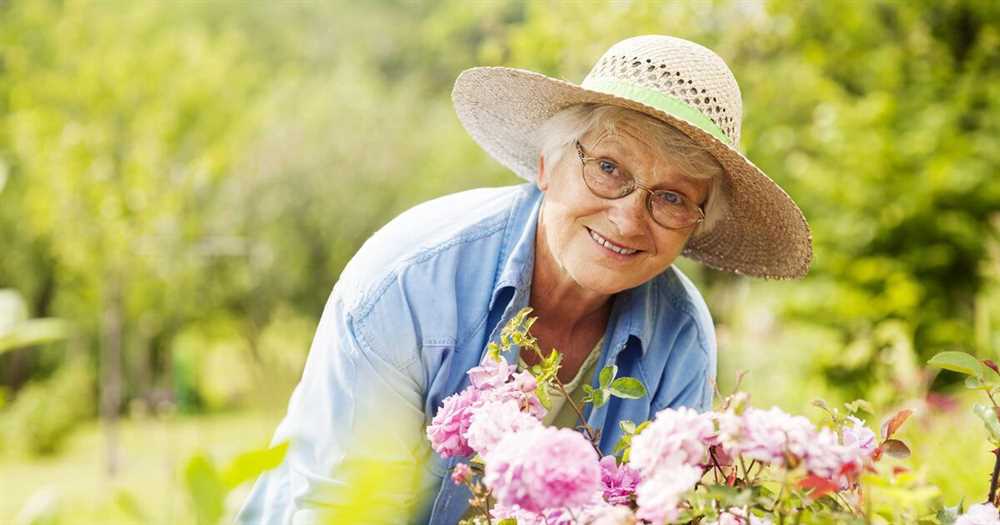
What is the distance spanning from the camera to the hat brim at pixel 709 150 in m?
1.96

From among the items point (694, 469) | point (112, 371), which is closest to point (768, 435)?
point (694, 469)

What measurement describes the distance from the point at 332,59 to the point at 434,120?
8.32 m

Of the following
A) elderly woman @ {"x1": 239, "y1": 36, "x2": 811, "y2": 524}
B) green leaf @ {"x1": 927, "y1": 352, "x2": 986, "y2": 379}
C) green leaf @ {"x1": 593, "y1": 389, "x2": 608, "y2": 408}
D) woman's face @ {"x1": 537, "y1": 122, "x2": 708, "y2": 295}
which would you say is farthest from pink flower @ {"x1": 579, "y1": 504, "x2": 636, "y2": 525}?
woman's face @ {"x1": 537, "y1": 122, "x2": 708, "y2": 295}

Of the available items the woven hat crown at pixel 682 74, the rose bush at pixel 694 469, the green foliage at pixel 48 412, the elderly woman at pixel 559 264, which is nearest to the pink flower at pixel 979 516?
the rose bush at pixel 694 469

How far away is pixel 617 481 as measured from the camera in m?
1.29

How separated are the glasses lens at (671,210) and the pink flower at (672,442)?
90 cm

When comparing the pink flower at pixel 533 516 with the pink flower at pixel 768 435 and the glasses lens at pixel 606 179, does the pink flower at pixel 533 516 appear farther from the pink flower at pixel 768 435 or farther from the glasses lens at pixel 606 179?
the glasses lens at pixel 606 179

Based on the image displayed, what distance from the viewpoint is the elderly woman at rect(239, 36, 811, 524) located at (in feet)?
6.31

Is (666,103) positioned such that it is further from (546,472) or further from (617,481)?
(546,472)

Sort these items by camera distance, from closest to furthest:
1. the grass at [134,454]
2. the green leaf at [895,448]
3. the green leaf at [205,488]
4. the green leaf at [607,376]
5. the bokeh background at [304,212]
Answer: the green leaf at [205,488] → the green leaf at [895,448] → the green leaf at [607,376] → the bokeh background at [304,212] → the grass at [134,454]

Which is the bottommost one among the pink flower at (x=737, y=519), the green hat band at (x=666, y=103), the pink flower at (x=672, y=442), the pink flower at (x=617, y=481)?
the pink flower at (x=617, y=481)

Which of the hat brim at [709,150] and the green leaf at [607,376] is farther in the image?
the hat brim at [709,150]

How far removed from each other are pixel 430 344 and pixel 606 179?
471 millimetres

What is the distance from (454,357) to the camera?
2016 millimetres
